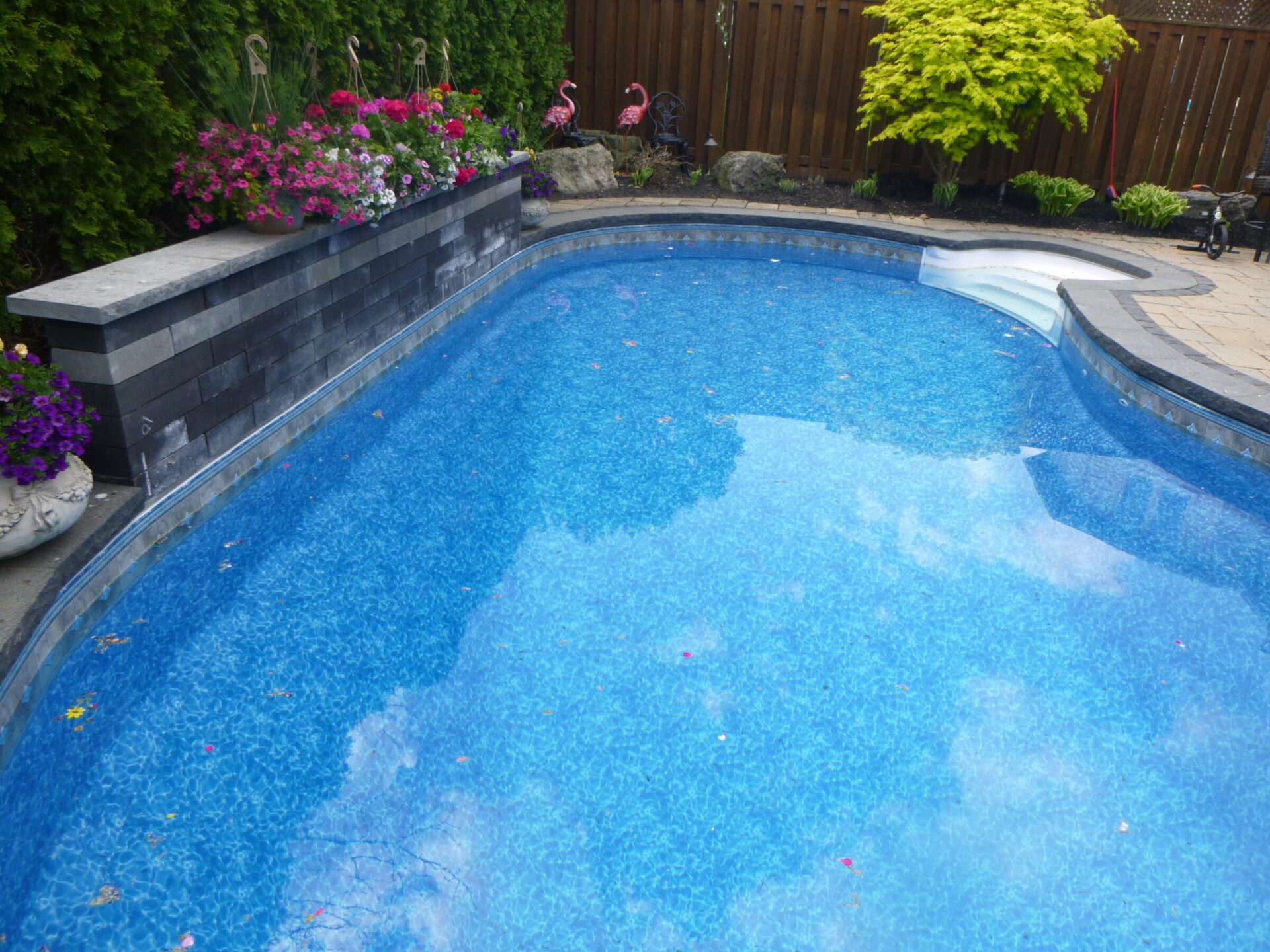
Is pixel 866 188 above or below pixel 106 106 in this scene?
below

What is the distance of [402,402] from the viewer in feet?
17.2

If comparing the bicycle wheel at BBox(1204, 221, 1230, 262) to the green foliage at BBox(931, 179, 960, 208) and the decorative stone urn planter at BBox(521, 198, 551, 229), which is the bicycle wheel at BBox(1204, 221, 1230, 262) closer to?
the green foliage at BBox(931, 179, 960, 208)

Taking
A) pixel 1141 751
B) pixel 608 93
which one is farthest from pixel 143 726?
pixel 608 93

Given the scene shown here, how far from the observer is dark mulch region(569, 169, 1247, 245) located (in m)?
9.38

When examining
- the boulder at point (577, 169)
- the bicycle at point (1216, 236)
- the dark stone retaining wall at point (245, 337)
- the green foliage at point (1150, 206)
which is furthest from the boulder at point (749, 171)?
the dark stone retaining wall at point (245, 337)

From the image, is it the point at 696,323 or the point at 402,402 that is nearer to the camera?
the point at 402,402

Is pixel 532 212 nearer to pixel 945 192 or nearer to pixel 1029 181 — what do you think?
pixel 945 192

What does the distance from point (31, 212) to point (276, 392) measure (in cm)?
127

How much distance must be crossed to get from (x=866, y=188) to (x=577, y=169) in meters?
3.23

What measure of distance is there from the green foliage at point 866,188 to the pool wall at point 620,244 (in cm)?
137

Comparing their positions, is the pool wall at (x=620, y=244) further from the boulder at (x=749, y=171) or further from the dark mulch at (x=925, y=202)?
the boulder at (x=749, y=171)

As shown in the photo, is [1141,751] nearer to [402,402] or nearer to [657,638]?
[657,638]

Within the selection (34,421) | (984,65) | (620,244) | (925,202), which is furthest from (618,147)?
(34,421)

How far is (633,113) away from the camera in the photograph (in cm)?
985
